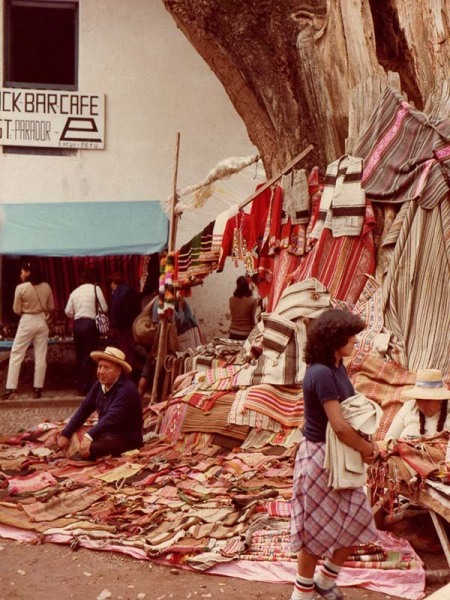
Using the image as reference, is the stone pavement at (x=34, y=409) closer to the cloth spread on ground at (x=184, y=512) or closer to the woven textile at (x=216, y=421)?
the woven textile at (x=216, y=421)

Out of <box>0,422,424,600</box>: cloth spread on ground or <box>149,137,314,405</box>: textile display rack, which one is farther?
<box>149,137,314,405</box>: textile display rack

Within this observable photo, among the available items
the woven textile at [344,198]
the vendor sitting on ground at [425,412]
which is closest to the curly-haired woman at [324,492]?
the vendor sitting on ground at [425,412]

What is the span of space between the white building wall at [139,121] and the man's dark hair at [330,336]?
36.0ft

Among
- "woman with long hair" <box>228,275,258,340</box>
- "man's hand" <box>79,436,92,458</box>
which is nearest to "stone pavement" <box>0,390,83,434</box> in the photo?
"woman with long hair" <box>228,275,258,340</box>

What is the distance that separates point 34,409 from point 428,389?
6.85 meters

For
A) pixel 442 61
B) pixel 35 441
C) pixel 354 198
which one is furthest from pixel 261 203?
pixel 35 441

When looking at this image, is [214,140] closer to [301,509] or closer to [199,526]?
[199,526]

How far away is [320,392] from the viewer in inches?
197

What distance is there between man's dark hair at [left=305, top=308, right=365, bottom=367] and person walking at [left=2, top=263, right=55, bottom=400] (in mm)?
8552

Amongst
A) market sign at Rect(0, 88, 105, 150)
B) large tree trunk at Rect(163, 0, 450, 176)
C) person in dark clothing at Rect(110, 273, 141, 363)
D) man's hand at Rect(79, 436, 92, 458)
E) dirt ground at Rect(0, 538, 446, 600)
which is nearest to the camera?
dirt ground at Rect(0, 538, 446, 600)

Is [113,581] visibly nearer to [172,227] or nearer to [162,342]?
[162,342]

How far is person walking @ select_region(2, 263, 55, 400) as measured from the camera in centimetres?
1318

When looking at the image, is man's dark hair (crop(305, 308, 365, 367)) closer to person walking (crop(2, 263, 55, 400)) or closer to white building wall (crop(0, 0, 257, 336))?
person walking (crop(2, 263, 55, 400))

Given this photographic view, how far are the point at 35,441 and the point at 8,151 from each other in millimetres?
7241
